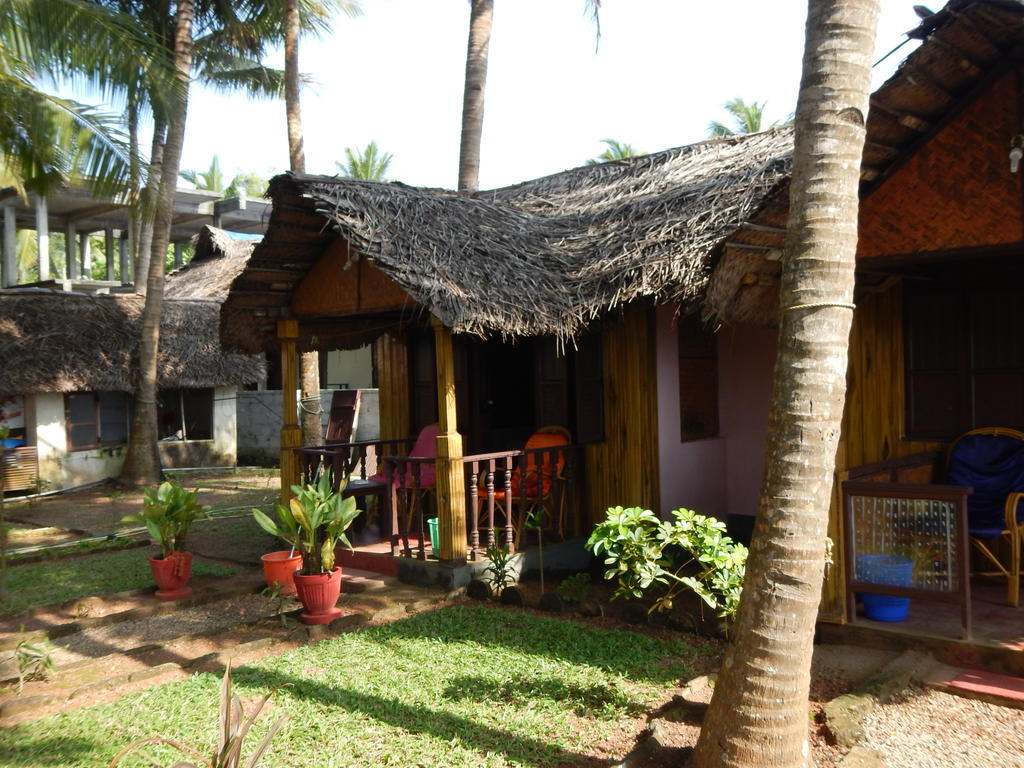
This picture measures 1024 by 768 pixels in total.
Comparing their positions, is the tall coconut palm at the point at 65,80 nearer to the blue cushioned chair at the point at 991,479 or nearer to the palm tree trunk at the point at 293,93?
the palm tree trunk at the point at 293,93

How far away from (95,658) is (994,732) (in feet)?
16.4

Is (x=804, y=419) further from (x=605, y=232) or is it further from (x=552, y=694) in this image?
(x=605, y=232)

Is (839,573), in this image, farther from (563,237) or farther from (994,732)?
(563,237)

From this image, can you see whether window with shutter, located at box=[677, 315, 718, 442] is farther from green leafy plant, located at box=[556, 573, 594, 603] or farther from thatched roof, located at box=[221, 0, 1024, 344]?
green leafy plant, located at box=[556, 573, 594, 603]

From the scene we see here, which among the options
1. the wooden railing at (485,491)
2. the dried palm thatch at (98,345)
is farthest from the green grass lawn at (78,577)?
the dried palm thatch at (98,345)

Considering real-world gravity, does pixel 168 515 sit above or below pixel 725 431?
below

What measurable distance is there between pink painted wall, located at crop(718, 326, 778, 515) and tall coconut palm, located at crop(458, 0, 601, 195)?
6.61 m

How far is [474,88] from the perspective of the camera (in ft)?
43.8

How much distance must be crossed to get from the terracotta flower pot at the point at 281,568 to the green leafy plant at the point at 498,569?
148 centimetres

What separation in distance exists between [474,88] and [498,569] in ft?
30.3

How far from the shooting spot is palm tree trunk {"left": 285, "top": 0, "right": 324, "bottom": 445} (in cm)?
1202

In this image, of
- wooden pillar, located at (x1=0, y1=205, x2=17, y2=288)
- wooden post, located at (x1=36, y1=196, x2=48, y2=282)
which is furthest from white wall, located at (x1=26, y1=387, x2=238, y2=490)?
wooden pillar, located at (x1=0, y1=205, x2=17, y2=288)

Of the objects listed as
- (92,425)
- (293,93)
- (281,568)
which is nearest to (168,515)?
(281,568)

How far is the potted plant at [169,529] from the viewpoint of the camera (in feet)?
21.5
